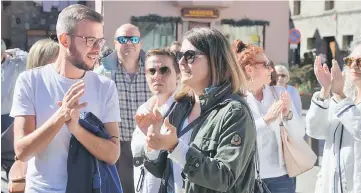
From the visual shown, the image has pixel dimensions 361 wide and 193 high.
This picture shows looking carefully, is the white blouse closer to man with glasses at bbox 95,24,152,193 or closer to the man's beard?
man with glasses at bbox 95,24,152,193

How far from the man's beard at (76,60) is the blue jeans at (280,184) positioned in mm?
2456

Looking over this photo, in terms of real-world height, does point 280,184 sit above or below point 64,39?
below

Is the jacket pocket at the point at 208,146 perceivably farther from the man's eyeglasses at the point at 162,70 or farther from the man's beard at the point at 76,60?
the man's eyeglasses at the point at 162,70

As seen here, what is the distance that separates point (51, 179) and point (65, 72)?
0.53 metres

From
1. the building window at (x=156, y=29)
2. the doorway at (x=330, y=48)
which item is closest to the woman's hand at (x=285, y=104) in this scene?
the building window at (x=156, y=29)

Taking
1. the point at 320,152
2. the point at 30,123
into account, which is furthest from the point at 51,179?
the point at 320,152

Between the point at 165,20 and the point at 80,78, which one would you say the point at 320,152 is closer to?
the point at 80,78

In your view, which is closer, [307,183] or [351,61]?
[351,61]

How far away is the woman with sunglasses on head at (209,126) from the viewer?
2.61m

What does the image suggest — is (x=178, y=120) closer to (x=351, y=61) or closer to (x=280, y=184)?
(x=351, y=61)

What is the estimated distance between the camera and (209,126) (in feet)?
9.09

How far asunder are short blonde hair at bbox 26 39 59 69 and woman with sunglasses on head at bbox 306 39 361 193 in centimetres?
170

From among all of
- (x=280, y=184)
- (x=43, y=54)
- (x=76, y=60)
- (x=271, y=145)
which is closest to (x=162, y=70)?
(x=43, y=54)

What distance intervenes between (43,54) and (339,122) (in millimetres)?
1993
